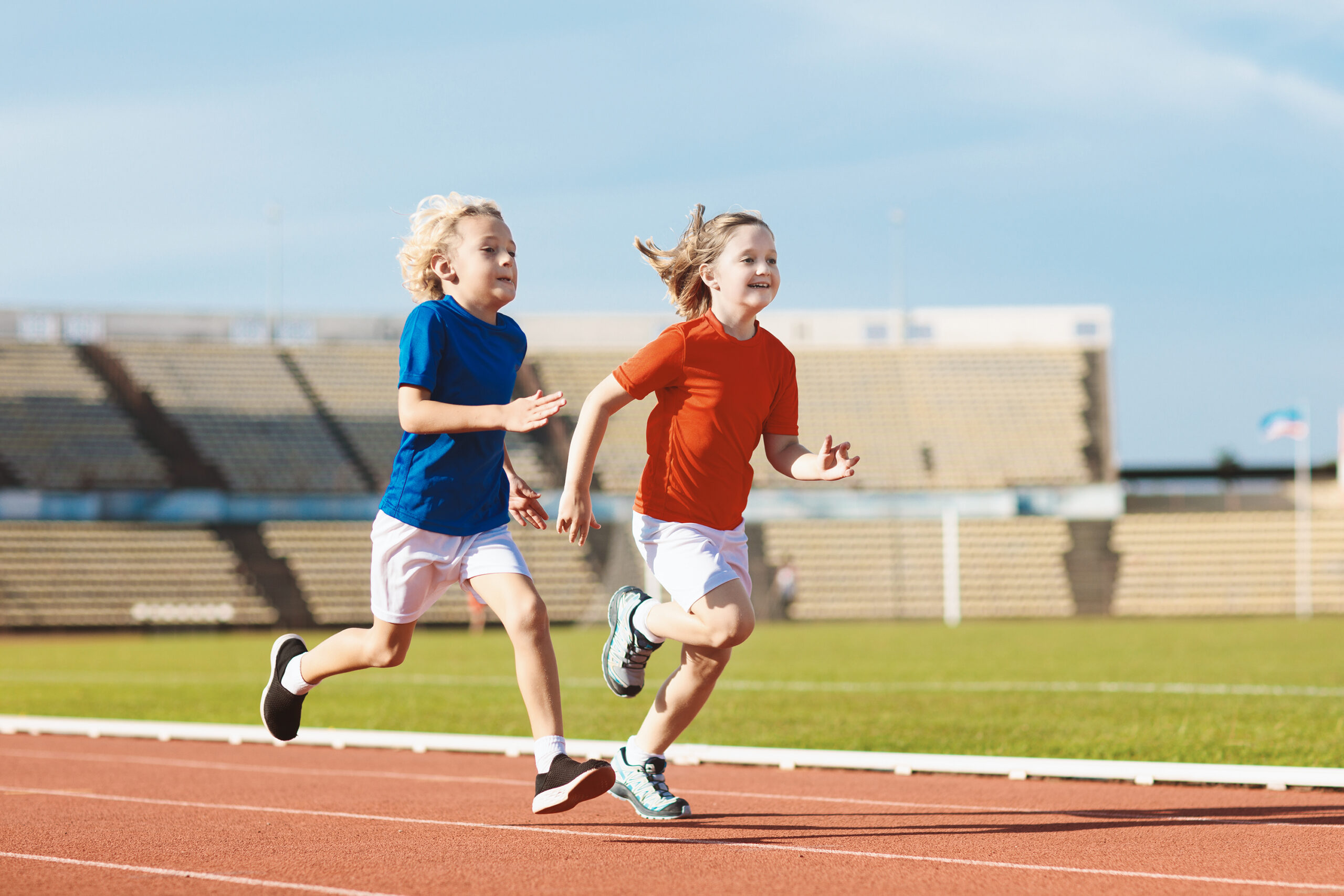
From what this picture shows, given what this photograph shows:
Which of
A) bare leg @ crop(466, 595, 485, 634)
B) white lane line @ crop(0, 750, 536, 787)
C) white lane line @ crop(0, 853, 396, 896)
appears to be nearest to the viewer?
white lane line @ crop(0, 853, 396, 896)

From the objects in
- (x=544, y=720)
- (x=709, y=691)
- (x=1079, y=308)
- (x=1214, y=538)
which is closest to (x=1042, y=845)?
(x=709, y=691)

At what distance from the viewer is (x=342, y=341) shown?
45.5m

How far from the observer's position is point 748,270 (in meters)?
5.14

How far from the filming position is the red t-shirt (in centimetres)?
505

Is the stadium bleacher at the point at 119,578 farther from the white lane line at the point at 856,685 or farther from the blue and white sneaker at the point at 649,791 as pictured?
the blue and white sneaker at the point at 649,791

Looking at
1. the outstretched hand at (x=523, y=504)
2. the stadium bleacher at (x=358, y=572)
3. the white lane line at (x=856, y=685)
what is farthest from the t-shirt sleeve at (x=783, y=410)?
the stadium bleacher at (x=358, y=572)

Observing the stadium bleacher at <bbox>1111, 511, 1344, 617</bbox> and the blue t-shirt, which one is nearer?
the blue t-shirt

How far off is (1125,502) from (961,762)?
3645 centimetres

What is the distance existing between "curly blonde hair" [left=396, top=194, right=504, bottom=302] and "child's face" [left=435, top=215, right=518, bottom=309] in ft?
0.13

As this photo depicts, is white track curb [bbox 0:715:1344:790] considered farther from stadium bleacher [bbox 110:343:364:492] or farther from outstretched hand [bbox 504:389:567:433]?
stadium bleacher [bbox 110:343:364:492]

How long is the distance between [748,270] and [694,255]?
0.32m

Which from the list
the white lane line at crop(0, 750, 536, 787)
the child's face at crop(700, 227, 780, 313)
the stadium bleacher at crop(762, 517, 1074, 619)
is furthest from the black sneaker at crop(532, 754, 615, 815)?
the stadium bleacher at crop(762, 517, 1074, 619)

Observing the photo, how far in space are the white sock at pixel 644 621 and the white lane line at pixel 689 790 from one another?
4.78 feet

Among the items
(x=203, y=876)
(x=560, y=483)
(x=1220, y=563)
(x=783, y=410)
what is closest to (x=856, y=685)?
(x=783, y=410)
